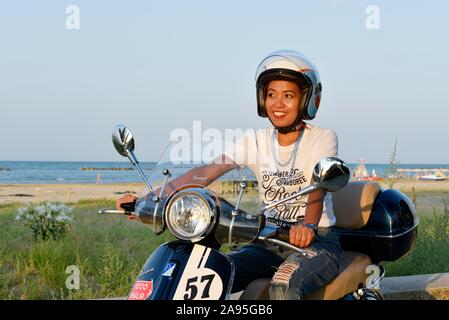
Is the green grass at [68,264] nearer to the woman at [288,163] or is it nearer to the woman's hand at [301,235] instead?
the woman at [288,163]

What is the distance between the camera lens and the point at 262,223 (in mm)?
2711

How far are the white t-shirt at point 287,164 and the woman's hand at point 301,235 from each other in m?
0.50

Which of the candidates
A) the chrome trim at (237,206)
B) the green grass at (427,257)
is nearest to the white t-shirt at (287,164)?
the chrome trim at (237,206)

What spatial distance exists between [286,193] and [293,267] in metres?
0.50

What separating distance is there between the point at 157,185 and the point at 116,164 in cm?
6071

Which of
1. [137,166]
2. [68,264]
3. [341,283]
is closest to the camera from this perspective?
[137,166]

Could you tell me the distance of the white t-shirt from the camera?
3305mm

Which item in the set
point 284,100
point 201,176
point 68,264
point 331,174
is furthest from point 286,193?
point 68,264

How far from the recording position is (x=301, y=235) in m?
2.71

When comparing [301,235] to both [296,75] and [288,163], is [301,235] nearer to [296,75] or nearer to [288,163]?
[288,163]

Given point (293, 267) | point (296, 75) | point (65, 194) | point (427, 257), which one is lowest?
point (65, 194)
